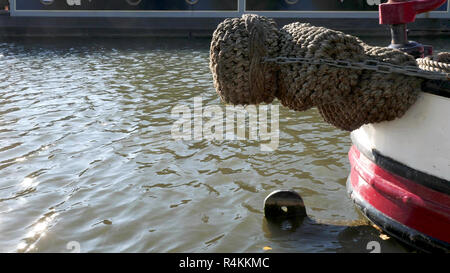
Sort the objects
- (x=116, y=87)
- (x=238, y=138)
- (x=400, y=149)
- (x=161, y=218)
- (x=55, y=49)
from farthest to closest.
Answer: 1. (x=55, y=49)
2. (x=116, y=87)
3. (x=238, y=138)
4. (x=161, y=218)
5. (x=400, y=149)

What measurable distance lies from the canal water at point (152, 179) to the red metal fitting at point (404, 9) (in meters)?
1.60

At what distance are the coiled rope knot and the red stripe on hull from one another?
1.64 feet

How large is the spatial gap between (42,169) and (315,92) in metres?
3.38

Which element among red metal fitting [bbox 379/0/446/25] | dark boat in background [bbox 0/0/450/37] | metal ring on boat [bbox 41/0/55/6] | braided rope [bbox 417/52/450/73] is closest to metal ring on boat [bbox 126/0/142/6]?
dark boat in background [bbox 0/0/450/37]

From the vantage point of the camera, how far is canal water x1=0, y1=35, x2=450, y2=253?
4.05 m

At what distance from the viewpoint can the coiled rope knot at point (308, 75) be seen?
3.36m

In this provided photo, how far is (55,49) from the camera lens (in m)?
15.7

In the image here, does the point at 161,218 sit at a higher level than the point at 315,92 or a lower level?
lower

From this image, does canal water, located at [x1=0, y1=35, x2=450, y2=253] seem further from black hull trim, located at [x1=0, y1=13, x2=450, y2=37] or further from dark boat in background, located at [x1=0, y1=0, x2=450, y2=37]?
dark boat in background, located at [x1=0, y1=0, x2=450, y2=37]

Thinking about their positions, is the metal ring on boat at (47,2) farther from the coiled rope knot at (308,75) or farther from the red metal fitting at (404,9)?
the red metal fitting at (404,9)

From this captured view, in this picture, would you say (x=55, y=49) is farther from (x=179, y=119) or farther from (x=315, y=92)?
(x=315, y=92)

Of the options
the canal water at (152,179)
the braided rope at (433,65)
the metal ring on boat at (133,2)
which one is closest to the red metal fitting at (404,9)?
the braided rope at (433,65)

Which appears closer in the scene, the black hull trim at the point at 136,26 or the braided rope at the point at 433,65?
the braided rope at the point at 433,65
